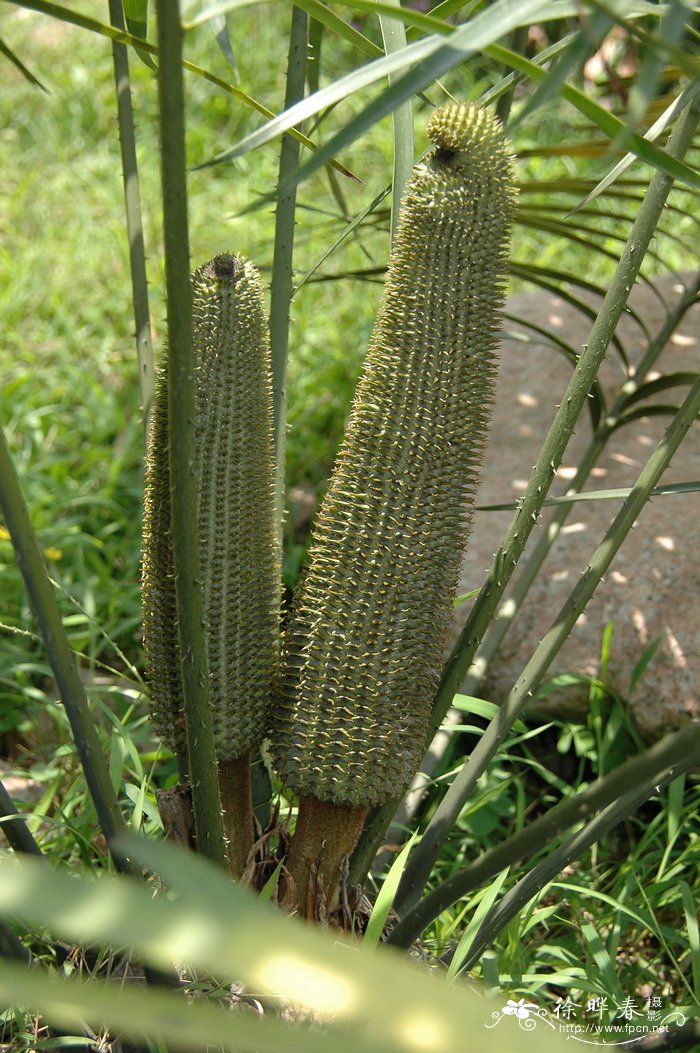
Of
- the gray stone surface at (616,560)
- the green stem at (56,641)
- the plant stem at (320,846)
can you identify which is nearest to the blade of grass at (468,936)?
the plant stem at (320,846)

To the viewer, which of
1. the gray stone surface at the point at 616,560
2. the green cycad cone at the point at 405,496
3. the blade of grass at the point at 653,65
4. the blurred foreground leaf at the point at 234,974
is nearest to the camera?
the blurred foreground leaf at the point at 234,974

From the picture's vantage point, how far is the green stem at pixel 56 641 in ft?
2.53

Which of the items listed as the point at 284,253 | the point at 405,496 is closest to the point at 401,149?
the point at 284,253

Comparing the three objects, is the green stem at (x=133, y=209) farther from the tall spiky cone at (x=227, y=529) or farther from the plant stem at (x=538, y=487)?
the plant stem at (x=538, y=487)

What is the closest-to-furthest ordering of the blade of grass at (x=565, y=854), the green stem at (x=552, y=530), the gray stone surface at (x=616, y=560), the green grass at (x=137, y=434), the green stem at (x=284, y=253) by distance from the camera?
the blade of grass at (x=565, y=854) → the green stem at (x=284, y=253) → the green grass at (x=137, y=434) → the green stem at (x=552, y=530) → the gray stone surface at (x=616, y=560)

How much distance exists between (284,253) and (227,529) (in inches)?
14.8

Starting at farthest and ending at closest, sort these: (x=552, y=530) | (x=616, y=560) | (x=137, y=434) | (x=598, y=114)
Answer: (x=137, y=434), (x=616, y=560), (x=552, y=530), (x=598, y=114)

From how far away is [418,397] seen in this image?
1001 millimetres

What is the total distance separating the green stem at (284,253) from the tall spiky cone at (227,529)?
18cm

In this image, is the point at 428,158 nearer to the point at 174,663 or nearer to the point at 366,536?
the point at 366,536

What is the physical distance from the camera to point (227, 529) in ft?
3.48

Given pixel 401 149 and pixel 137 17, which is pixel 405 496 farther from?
pixel 137 17

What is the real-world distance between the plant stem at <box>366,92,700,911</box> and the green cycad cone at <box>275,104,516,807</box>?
0.24 feet

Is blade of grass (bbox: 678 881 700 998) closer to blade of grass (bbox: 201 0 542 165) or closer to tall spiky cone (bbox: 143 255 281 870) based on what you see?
tall spiky cone (bbox: 143 255 281 870)
